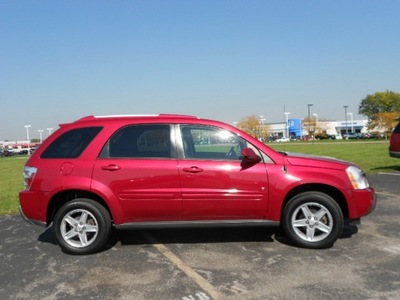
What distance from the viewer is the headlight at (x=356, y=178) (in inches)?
185

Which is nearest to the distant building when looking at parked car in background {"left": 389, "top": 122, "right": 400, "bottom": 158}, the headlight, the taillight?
parked car in background {"left": 389, "top": 122, "right": 400, "bottom": 158}

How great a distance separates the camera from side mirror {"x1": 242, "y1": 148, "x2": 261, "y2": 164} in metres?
4.57

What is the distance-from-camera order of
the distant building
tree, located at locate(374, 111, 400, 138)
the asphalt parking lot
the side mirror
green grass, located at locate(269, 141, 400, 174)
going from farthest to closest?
the distant building, tree, located at locate(374, 111, 400, 138), green grass, located at locate(269, 141, 400, 174), the side mirror, the asphalt parking lot

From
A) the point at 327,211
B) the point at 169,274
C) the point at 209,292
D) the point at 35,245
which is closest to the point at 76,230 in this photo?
the point at 35,245

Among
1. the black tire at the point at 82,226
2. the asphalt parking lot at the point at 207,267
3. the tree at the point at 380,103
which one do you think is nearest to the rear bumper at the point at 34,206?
the black tire at the point at 82,226

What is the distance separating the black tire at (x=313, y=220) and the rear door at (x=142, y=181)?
4.72 ft

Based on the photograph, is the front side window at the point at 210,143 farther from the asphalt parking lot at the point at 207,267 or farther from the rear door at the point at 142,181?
the asphalt parking lot at the point at 207,267

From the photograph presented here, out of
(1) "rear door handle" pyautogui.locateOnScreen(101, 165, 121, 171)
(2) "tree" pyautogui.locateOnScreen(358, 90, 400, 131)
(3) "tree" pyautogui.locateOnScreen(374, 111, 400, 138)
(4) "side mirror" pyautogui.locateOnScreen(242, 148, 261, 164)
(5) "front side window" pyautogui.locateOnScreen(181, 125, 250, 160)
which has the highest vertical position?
(2) "tree" pyautogui.locateOnScreen(358, 90, 400, 131)

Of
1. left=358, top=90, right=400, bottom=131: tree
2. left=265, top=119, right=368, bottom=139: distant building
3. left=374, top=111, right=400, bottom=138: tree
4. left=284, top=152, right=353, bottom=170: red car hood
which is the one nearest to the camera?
left=284, top=152, right=353, bottom=170: red car hood

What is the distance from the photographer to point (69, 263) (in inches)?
175

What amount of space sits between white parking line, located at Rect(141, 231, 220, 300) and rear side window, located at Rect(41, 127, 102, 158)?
1607 millimetres

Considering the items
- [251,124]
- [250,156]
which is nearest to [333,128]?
[251,124]

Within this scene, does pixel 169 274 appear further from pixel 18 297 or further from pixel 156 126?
pixel 156 126

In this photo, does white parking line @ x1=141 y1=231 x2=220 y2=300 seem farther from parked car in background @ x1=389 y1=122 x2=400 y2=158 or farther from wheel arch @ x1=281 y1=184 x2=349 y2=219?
parked car in background @ x1=389 y1=122 x2=400 y2=158
